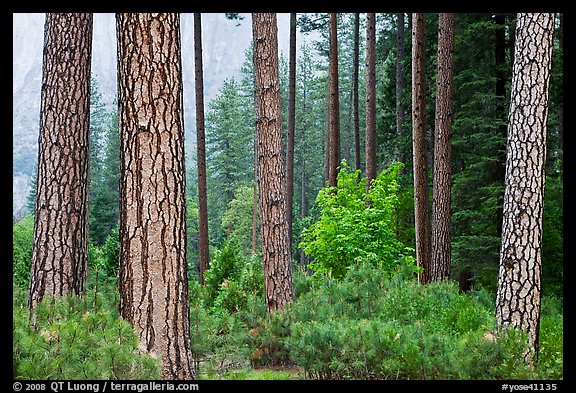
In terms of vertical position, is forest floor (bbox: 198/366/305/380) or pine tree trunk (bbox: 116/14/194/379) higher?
pine tree trunk (bbox: 116/14/194/379)

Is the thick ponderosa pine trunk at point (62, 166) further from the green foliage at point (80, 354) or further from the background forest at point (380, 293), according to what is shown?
the green foliage at point (80, 354)

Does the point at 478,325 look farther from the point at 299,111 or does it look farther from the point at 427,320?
the point at 299,111

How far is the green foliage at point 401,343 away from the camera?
6.02 metres

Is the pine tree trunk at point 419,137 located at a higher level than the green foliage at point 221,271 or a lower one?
higher

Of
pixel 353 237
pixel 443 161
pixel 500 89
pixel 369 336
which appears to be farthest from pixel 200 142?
pixel 369 336

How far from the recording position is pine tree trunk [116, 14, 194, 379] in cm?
529

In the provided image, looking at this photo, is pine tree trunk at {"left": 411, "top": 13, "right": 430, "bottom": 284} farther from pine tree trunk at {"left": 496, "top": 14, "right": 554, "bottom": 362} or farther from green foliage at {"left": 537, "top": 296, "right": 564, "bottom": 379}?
pine tree trunk at {"left": 496, "top": 14, "right": 554, "bottom": 362}

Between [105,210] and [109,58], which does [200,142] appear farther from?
[109,58]

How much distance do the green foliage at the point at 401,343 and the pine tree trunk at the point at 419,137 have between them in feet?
14.7

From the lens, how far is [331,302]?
856 centimetres

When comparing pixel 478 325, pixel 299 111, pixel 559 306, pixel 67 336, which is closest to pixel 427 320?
pixel 478 325

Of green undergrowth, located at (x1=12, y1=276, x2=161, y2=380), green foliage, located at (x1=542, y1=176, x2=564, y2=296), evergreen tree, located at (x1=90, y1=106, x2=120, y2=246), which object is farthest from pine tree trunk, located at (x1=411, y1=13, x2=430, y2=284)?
evergreen tree, located at (x1=90, y1=106, x2=120, y2=246)

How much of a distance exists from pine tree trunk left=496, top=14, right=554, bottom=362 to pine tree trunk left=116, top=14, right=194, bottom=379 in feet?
11.8

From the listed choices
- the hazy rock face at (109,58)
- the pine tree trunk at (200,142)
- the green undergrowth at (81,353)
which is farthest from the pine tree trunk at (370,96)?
the hazy rock face at (109,58)
